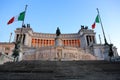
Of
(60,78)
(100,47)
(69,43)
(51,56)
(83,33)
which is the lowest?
(60,78)

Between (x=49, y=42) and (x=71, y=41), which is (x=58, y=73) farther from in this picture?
(x=71, y=41)

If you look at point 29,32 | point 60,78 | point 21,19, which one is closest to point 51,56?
point 21,19

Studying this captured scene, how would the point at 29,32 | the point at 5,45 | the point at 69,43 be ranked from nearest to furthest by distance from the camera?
1. the point at 5,45
2. the point at 29,32
3. the point at 69,43

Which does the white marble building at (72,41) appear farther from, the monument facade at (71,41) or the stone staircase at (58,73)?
the stone staircase at (58,73)

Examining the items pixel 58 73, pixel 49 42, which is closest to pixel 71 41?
pixel 49 42

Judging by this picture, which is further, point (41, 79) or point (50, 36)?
point (50, 36)

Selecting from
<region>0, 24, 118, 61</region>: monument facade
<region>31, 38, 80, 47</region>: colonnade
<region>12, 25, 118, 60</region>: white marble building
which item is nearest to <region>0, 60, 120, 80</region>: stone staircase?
<region>12, 25, 118, 60</region>: white marble building

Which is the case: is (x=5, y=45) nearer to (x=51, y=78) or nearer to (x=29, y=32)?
(x=29, y=32)

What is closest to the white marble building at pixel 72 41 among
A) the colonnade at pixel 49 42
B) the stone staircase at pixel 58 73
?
the colonnade at pixel 49 42

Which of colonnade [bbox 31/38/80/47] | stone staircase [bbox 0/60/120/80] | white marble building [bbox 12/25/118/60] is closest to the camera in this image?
stone staircase [bbox 0/60/120/80]

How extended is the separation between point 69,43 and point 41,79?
5621 centimetres

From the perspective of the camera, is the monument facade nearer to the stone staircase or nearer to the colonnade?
the colonnade

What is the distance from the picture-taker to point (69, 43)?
209 feet

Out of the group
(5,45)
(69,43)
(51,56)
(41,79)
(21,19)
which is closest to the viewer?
(41,79)
